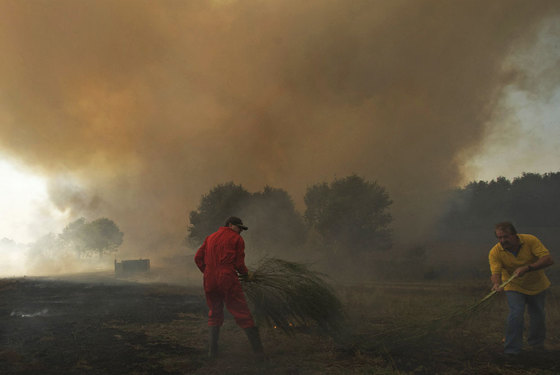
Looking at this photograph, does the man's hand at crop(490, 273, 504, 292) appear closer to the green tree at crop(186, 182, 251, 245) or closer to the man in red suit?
the man in red suit

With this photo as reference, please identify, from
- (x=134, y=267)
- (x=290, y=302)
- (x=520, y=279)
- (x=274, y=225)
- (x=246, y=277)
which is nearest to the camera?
(x=520, y=279)

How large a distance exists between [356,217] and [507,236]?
25.3 m

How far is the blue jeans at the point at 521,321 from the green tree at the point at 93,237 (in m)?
84.6

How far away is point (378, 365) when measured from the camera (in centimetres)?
561

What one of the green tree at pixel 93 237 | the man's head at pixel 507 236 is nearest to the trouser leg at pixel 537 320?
the man's head at pixel 507 236

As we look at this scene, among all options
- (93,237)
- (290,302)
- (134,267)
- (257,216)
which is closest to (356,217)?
(257,216)

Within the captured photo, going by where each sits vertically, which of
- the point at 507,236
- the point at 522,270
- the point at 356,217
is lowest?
the point at 522,270

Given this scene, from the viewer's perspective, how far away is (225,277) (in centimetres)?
622

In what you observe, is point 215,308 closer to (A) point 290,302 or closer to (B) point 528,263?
(A) point 290,302

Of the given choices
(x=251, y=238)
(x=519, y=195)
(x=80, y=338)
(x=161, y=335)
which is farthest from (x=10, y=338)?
(x=519, y=195)

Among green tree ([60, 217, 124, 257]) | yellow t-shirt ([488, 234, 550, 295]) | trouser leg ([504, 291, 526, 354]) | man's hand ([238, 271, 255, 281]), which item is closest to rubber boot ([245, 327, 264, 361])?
man's hand ([238, 271, 255, 281])

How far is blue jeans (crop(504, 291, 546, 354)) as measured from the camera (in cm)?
580

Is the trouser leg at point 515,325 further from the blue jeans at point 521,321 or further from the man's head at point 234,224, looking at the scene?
the man's head at point 234,224

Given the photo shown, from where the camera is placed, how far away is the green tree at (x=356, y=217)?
3109 centimetres
